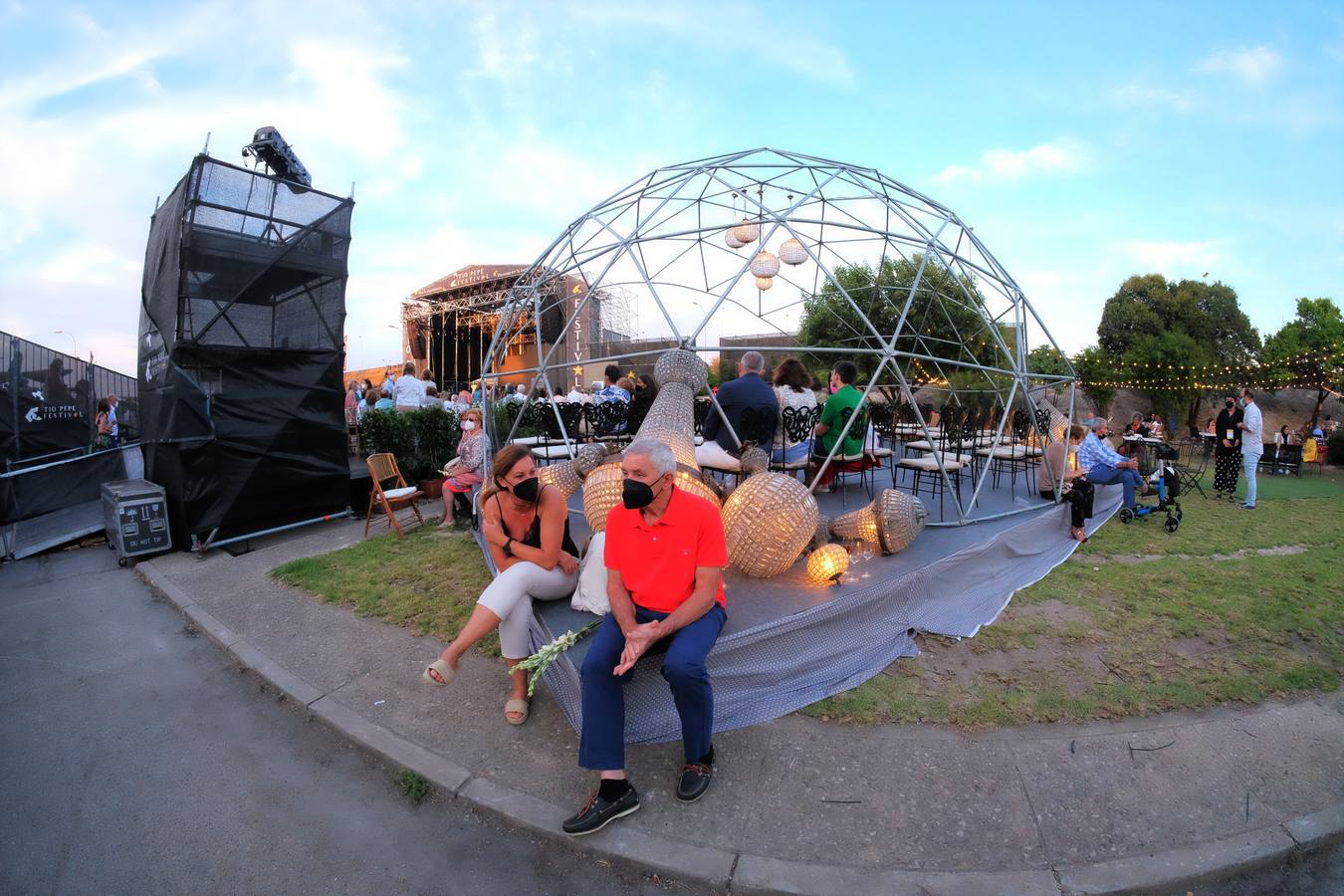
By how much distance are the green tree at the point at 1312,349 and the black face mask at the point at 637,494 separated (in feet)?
67.0

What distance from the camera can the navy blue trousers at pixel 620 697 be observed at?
2457 mm

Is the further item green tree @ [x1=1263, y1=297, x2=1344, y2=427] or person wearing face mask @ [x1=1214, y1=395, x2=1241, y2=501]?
green tree @ [x1=1263, y1=297, x2=1344, y2=427]

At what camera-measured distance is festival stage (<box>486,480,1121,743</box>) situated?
116 inches

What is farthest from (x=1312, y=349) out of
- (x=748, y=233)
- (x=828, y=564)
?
(x=828, y=564)

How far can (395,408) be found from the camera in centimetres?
970

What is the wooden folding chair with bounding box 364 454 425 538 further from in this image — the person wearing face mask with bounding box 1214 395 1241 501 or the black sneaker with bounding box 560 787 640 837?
the person wearing face mask with bounding box 1214 395 1241 501

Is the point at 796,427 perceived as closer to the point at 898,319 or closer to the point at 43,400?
the point at 898,319

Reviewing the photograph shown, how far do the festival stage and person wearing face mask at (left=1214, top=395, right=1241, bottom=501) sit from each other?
7084mm

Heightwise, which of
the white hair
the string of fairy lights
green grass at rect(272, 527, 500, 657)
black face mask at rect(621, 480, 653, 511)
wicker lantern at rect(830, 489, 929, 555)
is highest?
the string of fairy lights

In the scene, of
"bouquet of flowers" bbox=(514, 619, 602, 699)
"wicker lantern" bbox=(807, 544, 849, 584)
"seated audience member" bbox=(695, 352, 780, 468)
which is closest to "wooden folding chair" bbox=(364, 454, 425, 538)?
"seated audience member" bbox=(695, 352, 780, 468)

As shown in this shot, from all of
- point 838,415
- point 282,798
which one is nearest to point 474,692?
point 282,798

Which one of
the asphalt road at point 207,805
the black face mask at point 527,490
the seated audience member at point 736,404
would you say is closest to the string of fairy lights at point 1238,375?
the seated audience member at point 736,404

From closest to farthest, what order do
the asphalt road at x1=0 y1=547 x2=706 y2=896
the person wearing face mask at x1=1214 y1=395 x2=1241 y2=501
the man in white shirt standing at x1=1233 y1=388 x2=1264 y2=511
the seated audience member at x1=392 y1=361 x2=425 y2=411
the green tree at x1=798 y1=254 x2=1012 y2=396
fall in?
the asphalt road at x1=0 y1=547 x2=706 y2=896 < the man in white shirt standing at x1=1233 y1=388 x2=1264 y2=511 < the person wearing face mask at x1=1214 y1=395 x2=1241 y2=501 < the seated audience member at x1=392 y1=361 x2=425 y2=411 < the green tree at x1=798 y1=254 x2=1012 y2=396

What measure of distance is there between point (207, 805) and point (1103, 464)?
889 cm
